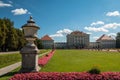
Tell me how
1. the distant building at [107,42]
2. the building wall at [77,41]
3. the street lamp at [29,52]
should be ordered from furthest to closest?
the distant building at [107,42]
the building wall at [77,41]
the street lamp at [29,52]

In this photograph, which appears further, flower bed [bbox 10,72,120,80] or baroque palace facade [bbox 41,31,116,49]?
baroque palace facade [bbox 41,31,116,49]

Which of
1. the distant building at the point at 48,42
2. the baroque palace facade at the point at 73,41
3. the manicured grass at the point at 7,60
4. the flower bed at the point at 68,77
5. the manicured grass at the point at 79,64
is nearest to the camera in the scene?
the flower bed at the point at 68,77

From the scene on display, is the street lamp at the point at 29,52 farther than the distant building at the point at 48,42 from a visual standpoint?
No

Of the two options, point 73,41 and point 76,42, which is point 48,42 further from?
point 76,42

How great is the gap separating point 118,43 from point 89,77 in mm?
135205

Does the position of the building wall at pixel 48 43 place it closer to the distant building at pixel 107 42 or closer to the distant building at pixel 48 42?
the distant building at pixel 48 42

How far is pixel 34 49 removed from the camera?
38.5 feet

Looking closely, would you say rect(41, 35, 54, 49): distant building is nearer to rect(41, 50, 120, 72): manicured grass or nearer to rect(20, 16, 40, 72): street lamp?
rect(41, 50, 120, 72): manicured grass

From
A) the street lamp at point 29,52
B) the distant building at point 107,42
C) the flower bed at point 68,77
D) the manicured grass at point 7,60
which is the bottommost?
the manicured grass at point 7,60

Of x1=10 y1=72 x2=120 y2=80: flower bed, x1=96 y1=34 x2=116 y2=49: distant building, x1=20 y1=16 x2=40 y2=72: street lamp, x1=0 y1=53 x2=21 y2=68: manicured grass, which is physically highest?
x1=96 y1=34 x2=116 y2=49: distant building

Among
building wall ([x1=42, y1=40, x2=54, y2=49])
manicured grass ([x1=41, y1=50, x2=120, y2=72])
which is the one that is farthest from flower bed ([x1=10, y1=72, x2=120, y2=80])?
building wall ([x1=42, y1=40, x2=54, y2=49])

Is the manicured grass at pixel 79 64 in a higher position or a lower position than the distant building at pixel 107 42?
lower

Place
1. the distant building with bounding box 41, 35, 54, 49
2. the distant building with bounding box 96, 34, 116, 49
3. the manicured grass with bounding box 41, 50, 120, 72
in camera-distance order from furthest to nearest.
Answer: the distant building with bounding box 96, 34, 116, 49, the distant building with bounding box 41, 35, 54, 49, the manicured grass with bounding box 41, 50, 120, 72

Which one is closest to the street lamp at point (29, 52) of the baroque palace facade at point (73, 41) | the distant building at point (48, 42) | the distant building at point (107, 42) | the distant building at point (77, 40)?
the baroque palace facade at point (73, 41)
